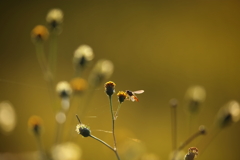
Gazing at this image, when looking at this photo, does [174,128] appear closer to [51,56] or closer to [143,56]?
[143,56]

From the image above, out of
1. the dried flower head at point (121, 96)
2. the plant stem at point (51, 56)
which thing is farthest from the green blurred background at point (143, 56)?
the dried flower head at point (121, 96)

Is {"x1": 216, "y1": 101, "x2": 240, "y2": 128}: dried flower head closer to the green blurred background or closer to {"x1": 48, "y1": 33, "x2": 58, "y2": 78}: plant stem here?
{"x1": 48, "y1": 33, "x2": 58, "y2": 78}: plant stem

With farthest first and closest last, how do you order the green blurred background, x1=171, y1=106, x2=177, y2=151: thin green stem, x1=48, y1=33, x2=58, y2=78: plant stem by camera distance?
the green blurred background → x1=48, y1=33, x2=58, y2=78: plant stem → x1=171, y1=106, x2=177, y2=151: thin green stem

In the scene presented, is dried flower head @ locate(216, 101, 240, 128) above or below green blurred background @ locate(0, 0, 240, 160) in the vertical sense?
below

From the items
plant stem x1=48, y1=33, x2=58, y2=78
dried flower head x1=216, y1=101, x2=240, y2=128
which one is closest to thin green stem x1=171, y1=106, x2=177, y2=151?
dried flower head x1=216, y1=101, x2=240, y2=128

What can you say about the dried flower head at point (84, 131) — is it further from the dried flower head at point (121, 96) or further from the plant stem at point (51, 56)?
the plant stem at point (51, 56)

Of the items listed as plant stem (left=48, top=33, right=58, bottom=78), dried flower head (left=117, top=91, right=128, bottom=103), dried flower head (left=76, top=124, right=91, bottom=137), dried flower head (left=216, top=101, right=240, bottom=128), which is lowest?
dried flower head (left=216, top=101, right=240, bottom=128)

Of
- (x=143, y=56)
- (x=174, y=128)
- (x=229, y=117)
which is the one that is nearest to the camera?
(x=229, y=117)

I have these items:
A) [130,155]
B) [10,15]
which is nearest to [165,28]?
[10,15]

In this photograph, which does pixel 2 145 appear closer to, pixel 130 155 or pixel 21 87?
pixel 21 87

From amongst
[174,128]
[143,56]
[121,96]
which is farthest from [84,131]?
[143,56]
